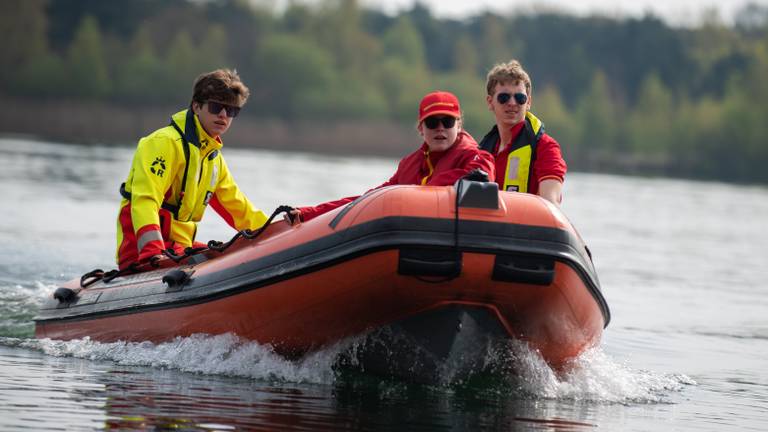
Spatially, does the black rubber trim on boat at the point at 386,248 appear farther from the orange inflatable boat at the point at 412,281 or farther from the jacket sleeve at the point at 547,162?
the jacket sleeve at the point at 547,162

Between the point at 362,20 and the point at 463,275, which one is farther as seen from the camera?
the point at 362,20

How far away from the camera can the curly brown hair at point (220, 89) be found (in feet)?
22.4

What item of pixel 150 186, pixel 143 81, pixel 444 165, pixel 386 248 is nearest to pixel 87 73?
pixel 143 81

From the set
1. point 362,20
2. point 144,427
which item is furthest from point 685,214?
point 362,20

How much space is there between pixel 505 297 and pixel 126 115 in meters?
67.1

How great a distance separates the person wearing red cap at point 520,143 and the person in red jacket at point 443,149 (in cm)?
45

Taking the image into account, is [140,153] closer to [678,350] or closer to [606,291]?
[678,350]

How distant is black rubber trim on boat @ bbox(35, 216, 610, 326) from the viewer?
5578 mm

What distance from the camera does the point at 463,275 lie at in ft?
18.4

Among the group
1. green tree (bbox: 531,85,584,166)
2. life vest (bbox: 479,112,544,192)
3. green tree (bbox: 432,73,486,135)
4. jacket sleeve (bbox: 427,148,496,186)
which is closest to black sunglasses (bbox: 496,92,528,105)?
life vest (bbox: 479,112,544,192)

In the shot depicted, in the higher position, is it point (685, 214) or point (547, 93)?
point (547, 93)

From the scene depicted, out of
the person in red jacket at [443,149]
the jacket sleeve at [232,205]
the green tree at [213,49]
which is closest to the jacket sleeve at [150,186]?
the jacket sleeve at [232,205]

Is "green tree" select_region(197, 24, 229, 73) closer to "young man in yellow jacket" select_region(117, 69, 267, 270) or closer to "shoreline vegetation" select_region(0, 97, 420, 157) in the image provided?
"shoreline vegetation" select_region(0, 97, 420, 157)

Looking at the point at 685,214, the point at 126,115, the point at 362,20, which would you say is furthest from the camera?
the point at 362,20
